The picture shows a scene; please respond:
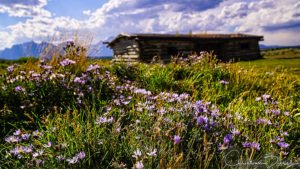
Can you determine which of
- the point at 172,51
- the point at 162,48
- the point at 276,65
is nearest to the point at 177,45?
the point at 172,51

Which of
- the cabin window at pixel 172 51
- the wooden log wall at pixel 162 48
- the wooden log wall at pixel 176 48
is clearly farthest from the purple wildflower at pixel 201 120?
the cabin window at pixel 172 51

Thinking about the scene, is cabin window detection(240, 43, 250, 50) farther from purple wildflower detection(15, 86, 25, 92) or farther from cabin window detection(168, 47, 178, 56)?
purple wildflower detection(15, 86, 25, 92)

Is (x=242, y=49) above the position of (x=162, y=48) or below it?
below

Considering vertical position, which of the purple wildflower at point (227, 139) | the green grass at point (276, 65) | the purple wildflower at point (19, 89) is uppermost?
the purple wildflower at point (19, 89)

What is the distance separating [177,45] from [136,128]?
21422 millimetres

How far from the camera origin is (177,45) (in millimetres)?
24062

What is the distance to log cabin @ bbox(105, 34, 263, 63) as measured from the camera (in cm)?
2244

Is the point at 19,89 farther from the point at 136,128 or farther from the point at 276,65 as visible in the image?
the point at 276,65

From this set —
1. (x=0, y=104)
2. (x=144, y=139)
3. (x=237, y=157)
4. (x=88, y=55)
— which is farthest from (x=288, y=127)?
(x=88, y=55)

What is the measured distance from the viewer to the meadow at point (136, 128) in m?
2.55

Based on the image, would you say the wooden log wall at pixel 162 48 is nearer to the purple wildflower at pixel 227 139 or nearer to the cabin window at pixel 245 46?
the cabin window at pixel 245 46

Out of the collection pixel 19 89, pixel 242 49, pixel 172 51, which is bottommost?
pixel 242 49

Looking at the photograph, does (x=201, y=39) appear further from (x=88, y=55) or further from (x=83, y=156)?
(x=83, y=156)

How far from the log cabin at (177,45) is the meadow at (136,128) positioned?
16.0 m
